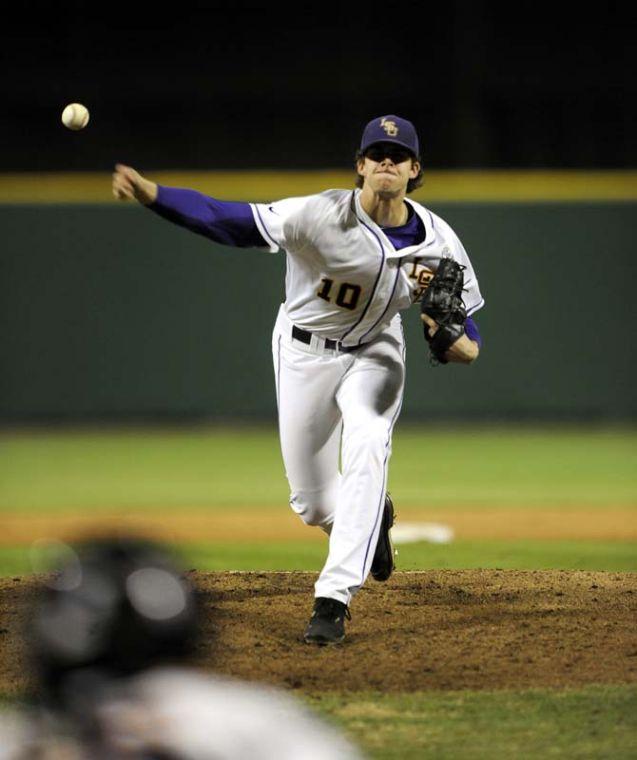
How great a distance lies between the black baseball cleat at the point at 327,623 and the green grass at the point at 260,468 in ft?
13.5

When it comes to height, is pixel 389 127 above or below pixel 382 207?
above

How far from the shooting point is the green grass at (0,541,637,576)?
656 centimetres

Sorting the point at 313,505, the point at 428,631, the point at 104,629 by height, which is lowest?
the point at 428,631

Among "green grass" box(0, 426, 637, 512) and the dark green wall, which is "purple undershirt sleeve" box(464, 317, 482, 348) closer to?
"green grass" box(0, 426, 637, 512)

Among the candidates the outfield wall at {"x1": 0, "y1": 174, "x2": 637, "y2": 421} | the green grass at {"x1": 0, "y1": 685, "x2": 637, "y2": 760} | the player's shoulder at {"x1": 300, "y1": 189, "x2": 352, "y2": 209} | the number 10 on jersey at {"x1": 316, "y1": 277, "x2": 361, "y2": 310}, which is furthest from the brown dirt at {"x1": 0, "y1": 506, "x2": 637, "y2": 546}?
the outfield wall at {"x1": 0, "y1": 174, "x2": 637, "y2": 421}

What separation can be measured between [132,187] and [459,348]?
4.03 feet

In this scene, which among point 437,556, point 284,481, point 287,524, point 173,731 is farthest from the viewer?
point 284,481

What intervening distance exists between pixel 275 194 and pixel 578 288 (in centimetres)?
295

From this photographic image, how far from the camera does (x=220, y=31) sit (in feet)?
55.0

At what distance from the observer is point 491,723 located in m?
3.66

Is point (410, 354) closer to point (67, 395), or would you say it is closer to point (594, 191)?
point (594, 191)

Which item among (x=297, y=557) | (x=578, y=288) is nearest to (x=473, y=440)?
(x=578, y=288)

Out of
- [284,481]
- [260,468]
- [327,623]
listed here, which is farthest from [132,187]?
[260,468]

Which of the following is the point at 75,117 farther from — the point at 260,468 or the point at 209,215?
the point at 260,468
